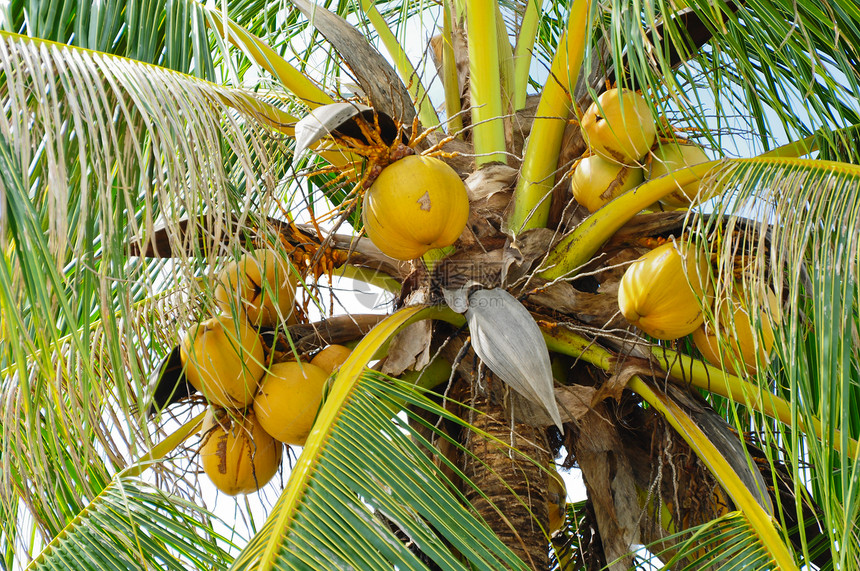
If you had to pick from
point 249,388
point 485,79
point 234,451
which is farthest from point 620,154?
point 234,451

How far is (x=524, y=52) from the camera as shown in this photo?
2279 millimetres

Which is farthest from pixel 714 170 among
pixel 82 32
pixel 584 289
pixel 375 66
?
pixel 82 32

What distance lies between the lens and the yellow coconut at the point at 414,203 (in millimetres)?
1483

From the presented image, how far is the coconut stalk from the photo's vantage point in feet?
6.04

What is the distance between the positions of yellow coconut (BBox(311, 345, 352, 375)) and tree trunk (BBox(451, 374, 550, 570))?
0.30m

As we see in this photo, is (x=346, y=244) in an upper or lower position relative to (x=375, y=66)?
lower

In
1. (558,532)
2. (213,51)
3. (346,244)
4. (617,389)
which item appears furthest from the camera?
(213,51)

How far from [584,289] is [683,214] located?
32 centimetres

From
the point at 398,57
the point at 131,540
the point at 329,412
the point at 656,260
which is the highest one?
the point at 398,57

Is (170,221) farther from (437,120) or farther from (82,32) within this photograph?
(437,120)

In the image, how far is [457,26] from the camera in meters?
2.26

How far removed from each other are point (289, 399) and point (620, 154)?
3.00 ft

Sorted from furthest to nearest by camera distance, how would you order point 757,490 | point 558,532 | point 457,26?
point 558,532, point 457,26, point 757,490

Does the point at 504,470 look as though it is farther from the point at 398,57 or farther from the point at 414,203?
the point at 398,57
